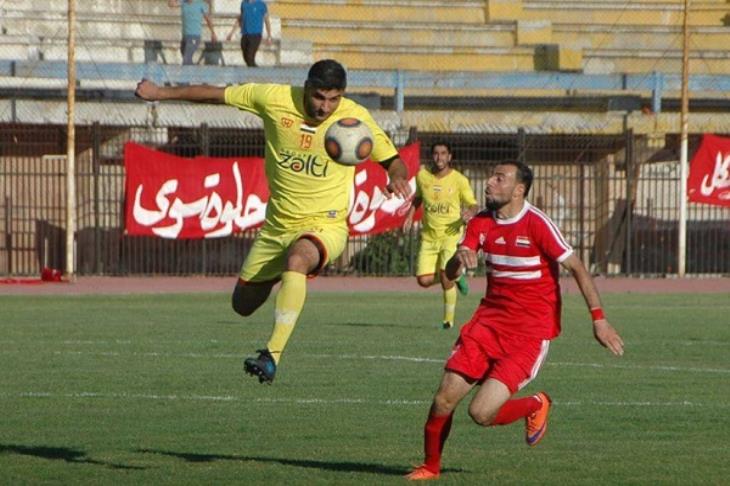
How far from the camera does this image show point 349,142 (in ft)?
35.4

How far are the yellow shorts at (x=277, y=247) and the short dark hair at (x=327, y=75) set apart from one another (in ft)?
3.18

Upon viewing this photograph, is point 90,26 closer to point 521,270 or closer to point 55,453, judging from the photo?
point 55,453

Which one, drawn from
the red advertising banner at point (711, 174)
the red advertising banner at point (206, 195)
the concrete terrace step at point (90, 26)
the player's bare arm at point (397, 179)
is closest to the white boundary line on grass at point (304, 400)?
the player's bare arm at point (397, 179)

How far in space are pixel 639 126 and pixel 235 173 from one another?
8.09 metres

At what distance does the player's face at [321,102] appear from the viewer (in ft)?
35.6

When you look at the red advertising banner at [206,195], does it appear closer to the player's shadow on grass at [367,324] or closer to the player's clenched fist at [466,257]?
the player's shadow on grass at [367,324]

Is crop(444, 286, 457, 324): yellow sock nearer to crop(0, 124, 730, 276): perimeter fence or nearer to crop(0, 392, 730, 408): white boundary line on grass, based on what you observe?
crop(0, 392, 730, 408): white boundary line on grass

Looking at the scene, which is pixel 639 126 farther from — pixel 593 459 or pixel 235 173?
pixel 593 459

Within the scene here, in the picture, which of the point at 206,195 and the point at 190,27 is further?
the point at 190,27

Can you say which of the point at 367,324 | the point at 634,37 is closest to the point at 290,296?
the point at 367,324

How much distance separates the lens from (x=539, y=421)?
9.66 metres

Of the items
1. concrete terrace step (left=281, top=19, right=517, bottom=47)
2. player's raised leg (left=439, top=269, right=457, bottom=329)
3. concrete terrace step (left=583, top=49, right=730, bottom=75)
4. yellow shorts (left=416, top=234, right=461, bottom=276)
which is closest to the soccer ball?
player's raised leg (left=439, top=269, right=457, bottom=329)

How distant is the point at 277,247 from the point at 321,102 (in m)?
1.04

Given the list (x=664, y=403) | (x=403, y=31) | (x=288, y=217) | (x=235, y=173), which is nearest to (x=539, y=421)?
(x=288, y=217)
